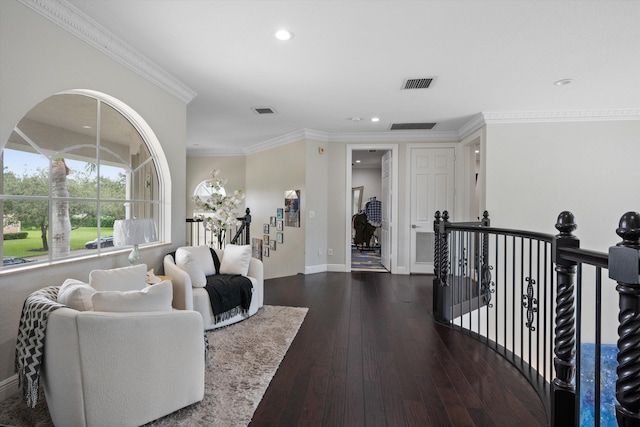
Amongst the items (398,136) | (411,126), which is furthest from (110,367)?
(398,136)

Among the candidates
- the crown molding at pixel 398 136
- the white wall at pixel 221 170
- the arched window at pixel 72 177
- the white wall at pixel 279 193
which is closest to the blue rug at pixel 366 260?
the white wall at pixel 279 193

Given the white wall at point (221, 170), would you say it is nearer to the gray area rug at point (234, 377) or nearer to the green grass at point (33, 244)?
the gray area rug at point (234, 377)

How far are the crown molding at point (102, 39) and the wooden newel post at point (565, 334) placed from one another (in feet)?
11.5

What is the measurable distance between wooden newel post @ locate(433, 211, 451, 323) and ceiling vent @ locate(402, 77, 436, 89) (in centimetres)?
152

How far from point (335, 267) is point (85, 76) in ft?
15.8

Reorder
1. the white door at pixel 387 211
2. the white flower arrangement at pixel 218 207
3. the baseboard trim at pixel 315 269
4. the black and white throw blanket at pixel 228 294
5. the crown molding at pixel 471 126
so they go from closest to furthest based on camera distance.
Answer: the black and white throw blanket at pixel 228 294 < the white flower arrangement at pixel 218 207 < the crown molding at pixel 471 126 < the baseboard trim at pixel 315 269 < the white door at pixel 387 211

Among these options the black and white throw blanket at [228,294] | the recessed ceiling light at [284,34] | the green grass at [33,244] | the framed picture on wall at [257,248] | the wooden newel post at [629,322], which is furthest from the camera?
the framed picture on wall at [257,248]

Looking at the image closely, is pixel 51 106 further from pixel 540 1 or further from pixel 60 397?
pixel 540 1

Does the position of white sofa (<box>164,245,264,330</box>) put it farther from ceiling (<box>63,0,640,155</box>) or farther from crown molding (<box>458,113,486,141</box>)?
crown molding (<box>458,113,486,141</box>)

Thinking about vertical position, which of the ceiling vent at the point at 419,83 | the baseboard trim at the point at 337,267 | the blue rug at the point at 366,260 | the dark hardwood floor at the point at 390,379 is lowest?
the dark hardwood floor at the point at 390,379

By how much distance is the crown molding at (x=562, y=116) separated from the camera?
4.66 meters

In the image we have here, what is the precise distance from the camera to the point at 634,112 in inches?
183

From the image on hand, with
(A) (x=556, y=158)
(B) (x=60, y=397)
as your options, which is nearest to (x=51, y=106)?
(B) (x=60, y=397)

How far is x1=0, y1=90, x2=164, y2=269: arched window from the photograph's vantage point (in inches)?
89.1
